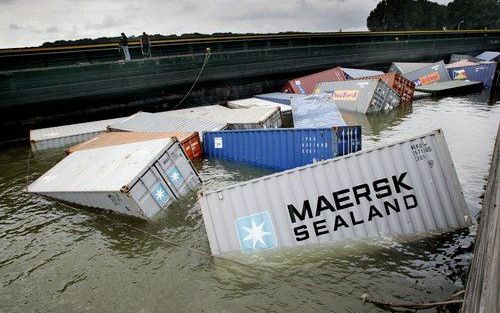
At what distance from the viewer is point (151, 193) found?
1519 cm

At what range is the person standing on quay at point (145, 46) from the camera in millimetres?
Result: 36281

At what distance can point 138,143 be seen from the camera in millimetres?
17641

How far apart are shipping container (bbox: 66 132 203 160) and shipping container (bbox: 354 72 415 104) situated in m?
26.4

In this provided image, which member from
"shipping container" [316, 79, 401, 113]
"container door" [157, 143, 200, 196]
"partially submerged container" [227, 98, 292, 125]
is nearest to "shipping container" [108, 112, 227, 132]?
"container door" [157, 143, 200, 196]

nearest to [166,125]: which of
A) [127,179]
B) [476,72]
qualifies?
[127,179]

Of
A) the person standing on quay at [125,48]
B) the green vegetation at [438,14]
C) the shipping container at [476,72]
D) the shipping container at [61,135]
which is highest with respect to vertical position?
the green vegetation at [438,14]

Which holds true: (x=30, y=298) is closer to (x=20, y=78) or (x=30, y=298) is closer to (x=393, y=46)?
(x=20, y=78)

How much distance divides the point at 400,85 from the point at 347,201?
33170mm

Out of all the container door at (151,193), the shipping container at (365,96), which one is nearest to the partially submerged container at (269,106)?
the shipping container at (365,96)

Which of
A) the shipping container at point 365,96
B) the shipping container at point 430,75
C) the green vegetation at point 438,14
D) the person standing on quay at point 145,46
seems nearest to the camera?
the shipping container at point 365,96

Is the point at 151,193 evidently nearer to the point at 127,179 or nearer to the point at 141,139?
the point at 127,179

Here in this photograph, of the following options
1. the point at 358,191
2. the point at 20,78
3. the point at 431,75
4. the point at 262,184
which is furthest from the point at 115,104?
the point at 431,75

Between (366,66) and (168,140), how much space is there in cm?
5333

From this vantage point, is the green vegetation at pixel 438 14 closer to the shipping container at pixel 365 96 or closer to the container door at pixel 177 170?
the shipping container at pixel 365 96
